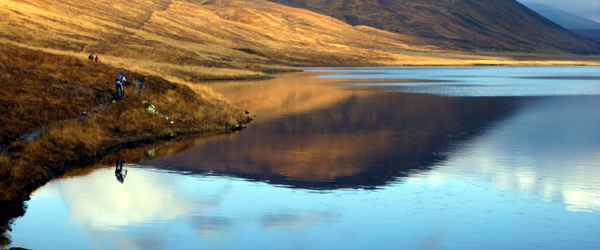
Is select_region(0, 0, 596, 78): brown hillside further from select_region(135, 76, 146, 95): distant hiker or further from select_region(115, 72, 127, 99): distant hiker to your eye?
select_region(115, 72, 127, 99): distant hiker

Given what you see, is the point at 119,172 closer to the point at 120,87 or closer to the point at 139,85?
the point at 120,87

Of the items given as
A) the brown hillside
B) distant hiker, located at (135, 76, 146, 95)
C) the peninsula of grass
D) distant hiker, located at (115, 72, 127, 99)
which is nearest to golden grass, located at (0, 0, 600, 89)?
the brown hillside

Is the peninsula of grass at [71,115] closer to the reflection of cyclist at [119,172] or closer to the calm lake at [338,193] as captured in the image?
the calm lake at [338,193]

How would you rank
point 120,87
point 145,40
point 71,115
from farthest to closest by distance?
point 145,40 < point 120,87 < point 71,115

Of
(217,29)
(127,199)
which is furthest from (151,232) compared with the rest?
(217,29)

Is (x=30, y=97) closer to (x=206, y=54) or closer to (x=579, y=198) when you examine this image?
→ (x=579, y=198)

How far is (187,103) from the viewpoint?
1635 inches

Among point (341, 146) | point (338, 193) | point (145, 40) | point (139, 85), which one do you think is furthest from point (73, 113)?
point (145, 40)

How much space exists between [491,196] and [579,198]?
2.85m

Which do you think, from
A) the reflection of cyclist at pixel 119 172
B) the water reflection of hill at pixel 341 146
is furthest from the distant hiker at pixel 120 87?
the reflection of cyclist at pixel 119 172

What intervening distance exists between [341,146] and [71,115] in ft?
46.1

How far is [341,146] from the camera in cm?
3416

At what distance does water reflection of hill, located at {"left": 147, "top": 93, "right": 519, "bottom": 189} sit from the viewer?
26672 millimetres

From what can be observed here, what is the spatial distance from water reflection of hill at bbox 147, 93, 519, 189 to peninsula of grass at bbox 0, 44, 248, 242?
323 centimetres
